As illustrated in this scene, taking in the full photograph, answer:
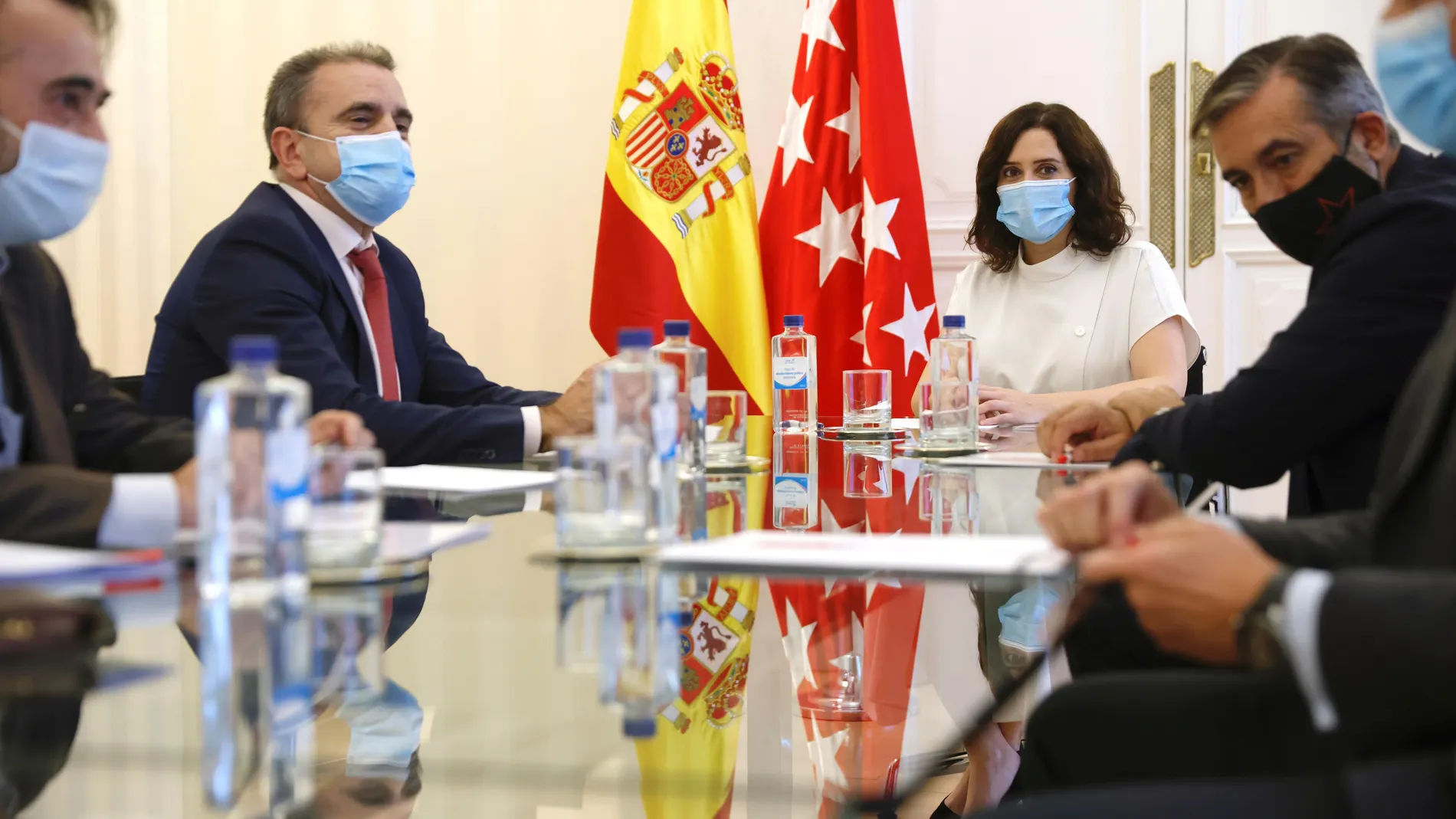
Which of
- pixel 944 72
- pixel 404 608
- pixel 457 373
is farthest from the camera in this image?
pixel 944 72

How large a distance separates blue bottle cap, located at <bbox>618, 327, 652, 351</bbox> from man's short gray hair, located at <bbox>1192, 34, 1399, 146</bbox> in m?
1.03

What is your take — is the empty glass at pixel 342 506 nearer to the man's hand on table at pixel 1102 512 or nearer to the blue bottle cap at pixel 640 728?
the blue bottle cap at pixel 640 728

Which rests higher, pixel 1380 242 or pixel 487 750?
pixel 1380 242

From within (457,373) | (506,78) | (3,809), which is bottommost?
(3,809)

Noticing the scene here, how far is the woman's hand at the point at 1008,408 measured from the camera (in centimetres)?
290

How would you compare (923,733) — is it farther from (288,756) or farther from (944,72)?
(944,72)

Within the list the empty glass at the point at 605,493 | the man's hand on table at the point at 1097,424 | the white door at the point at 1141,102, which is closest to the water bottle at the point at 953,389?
the man's hand on table at the point at 1097,424

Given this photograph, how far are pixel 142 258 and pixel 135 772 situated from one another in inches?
186

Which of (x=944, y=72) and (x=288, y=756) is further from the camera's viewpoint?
(x=944, y=72)

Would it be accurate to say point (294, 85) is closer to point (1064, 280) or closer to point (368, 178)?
point (368, 178)

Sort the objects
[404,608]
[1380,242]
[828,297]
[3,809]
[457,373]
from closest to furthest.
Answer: [3,809] < [404,608] < [1380,242] < [457,373] < [828,297]

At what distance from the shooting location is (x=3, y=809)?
676mm

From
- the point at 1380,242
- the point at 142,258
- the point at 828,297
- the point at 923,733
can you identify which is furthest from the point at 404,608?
the point at 142,258

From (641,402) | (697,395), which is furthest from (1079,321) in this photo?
(641,402)
